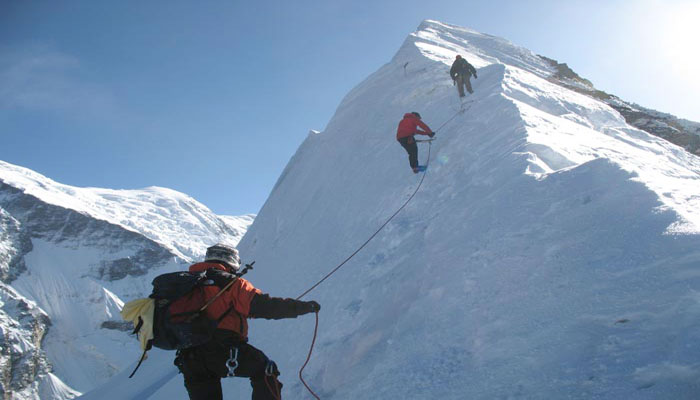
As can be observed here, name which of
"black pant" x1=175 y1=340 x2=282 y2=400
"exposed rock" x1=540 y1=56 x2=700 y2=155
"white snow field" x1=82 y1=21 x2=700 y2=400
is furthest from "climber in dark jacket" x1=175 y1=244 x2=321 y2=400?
"exposed rock" x1=540 y1=56 x2=700 y2=155

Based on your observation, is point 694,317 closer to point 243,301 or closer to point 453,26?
point 243,301

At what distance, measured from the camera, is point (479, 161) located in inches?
262

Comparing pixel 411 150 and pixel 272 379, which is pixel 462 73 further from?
pixel 272 379

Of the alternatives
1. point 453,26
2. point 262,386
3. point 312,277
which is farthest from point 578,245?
point 453,26


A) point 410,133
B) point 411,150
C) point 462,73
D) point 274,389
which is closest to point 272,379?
point 274,389

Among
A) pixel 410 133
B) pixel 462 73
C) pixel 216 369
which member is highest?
pixel 462 73

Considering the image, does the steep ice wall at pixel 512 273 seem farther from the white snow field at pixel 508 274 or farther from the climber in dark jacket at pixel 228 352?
the climber in dark jacket at pixel 228 352

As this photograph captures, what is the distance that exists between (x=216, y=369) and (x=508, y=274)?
283 cm

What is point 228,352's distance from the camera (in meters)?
3.26

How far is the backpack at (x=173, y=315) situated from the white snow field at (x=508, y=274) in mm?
1826

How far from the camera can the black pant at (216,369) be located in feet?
10.6

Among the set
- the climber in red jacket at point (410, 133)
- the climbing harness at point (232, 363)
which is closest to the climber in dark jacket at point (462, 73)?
the climber in red jacket at point (410, 133)

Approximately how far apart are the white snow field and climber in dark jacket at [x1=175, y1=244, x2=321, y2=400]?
4.03 feet

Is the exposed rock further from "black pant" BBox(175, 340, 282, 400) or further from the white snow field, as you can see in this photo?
"black pant" BBox(175, 340, 282, 400)
